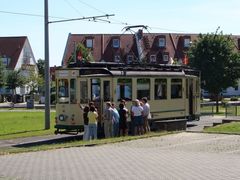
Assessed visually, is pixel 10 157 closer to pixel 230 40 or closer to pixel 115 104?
pixel 115 104

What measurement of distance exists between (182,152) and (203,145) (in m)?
1.92

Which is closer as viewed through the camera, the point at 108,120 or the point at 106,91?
the point at 108,120

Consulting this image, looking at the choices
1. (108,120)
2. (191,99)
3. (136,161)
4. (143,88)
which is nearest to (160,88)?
(143,88)

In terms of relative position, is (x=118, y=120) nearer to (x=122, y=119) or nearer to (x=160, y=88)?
(x=122, y=119)

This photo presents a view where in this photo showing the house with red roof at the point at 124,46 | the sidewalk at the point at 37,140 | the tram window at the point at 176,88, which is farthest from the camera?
the house with red roof at the point at 124,46

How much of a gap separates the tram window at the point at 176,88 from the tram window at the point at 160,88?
2.38ft

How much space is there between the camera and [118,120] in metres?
22.5

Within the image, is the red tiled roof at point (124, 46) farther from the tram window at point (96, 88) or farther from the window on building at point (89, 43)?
the tram window at point (96, 88)

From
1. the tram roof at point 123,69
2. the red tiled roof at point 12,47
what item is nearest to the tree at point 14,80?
the red tiled roof at point 12,47

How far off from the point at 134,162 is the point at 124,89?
1111 centimetres

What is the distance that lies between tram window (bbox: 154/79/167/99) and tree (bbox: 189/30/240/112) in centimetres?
2066

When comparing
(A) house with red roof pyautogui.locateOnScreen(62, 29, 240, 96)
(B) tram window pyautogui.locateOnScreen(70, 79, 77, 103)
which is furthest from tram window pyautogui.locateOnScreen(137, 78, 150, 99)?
(A) house with red roof pyautogui.locateOnScreen(62, 29, 240, 96)

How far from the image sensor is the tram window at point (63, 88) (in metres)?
24.1

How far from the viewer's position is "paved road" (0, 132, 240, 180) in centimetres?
→ 1152
